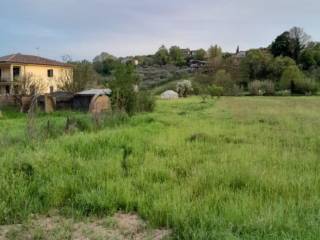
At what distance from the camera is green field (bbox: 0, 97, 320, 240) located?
207 inches

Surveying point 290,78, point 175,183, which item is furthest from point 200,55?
point 175,183

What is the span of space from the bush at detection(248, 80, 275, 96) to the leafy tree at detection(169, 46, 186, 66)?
50642 millimetres

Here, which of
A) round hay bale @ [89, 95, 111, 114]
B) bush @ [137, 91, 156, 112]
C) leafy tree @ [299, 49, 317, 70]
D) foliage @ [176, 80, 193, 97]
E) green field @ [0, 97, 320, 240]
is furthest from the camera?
leafy tree @ [299, 49, 317, 70]

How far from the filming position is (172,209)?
5648 mm

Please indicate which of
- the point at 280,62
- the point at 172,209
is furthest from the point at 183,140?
the point at 280,62

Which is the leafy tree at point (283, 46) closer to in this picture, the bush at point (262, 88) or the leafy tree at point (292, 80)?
the leafy tree at point (292, 80)

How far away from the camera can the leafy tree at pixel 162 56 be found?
387 feet

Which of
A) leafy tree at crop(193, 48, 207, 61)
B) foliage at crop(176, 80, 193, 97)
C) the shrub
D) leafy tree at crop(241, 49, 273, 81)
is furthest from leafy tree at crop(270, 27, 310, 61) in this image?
leafy tree at crop(193, 48, 207, 61)

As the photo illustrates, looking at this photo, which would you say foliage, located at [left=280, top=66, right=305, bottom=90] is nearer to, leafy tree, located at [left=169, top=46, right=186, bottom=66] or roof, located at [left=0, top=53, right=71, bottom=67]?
roof, located at [left=0, top=53, right=71, bottom=67]

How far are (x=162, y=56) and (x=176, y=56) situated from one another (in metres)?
4.47

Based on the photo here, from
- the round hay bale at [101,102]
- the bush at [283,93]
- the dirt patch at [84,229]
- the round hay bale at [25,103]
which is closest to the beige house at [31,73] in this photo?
the round hay bale at [25,103]

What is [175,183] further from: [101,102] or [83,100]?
[83,100]

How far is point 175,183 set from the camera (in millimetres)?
7191

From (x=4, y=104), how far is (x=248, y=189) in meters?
31.8
